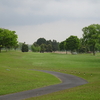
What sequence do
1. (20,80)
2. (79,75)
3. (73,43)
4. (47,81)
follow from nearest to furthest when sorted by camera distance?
(20,80) < (47,81) < (79,75) < (73,43)

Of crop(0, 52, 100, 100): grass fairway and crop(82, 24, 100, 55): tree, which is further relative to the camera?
crop(82, 24, 100, 55): tree

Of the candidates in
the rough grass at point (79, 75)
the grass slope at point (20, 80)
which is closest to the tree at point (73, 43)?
the rough grass at point (79, 75)

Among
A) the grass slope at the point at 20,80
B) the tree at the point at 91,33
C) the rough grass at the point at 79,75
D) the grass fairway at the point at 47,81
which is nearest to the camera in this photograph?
the rough grass at the point at 79,75

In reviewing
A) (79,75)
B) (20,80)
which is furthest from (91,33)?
(20,80)

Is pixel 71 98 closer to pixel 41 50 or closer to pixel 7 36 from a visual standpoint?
pixel 7 36

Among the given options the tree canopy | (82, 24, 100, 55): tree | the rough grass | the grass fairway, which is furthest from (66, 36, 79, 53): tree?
the grass fairway

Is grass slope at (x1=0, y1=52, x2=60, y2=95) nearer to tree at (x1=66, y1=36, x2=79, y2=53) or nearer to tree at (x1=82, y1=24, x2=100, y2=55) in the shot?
tree at (x1=82, y1=24, x2=100, y2=55)

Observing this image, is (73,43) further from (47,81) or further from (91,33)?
(47,81)

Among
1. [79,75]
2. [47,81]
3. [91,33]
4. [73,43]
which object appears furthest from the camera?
[73,43]

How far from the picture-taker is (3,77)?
93.0 ft

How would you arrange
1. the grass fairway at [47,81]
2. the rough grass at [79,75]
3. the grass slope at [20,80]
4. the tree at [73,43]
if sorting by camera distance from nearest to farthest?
1. the rough grass at [79,75]
2. the grass fairway at [47,81]
3. the grass slope at [20,80]
4. the tree at [73,43]

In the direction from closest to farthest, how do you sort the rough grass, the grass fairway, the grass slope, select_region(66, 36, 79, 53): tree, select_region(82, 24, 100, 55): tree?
the rough grass < the grass fairway < the grass slope < select_region(82, 24, 100, 55): tree < select_region(66, 36, 79, 53): tree

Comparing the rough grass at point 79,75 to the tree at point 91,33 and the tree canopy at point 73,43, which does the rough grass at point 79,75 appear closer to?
the tree at point 91,33

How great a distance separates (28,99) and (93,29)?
81.4 meters
